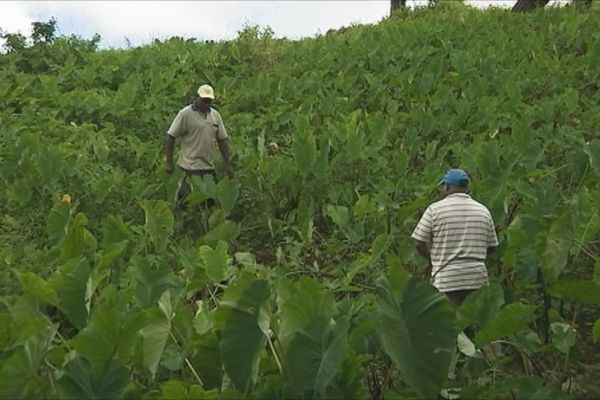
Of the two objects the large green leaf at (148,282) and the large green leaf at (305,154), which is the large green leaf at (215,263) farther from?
the large green leaf at (305,154)

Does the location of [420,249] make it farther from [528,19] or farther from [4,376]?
[528,19]

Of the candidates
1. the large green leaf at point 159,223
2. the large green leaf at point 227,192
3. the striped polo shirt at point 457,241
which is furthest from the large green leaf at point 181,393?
the large green leaf at point 227,192

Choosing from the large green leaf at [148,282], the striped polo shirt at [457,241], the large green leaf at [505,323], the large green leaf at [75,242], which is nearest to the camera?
the large green leaf at [505,323]

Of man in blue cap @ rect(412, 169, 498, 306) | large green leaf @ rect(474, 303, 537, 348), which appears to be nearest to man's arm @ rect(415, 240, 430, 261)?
man in blue cap @ rect(412, 169, 498, 306)

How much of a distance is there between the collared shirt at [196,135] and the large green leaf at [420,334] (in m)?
3.61

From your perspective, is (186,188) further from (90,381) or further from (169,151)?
(90,381)

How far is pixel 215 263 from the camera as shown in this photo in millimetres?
3842

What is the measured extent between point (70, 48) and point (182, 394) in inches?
383

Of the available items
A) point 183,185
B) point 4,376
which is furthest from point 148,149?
point 4,376

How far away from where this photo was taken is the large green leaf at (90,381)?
2801mm

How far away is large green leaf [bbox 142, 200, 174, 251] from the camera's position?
4.96 meters

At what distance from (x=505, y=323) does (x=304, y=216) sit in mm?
2628

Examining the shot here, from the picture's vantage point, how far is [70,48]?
38.4 feet

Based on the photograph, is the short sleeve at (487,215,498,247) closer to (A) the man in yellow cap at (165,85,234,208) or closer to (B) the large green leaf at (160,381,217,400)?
(B) the large green leaf at (160,381,217,400)
